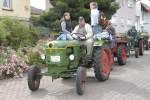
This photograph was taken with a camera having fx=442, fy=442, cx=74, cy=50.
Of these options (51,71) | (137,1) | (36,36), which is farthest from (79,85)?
(137,1)

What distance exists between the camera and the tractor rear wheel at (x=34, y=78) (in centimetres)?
1096

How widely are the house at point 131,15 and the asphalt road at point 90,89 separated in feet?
78.6

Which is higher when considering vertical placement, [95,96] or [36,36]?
[36,36]

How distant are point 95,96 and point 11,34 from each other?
7552 millimetres

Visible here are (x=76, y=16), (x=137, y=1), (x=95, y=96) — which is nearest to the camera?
(x=95, y=96)

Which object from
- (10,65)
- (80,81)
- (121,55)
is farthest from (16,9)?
(80,81)

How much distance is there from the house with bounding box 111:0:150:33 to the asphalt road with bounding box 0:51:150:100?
24.0 metres

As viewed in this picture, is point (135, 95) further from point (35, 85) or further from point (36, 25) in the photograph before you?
point (36, 25)

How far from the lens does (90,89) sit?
11289mm

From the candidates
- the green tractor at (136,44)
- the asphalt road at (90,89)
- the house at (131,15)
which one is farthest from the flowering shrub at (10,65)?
the house at (131,15)

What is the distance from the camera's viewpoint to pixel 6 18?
17.7m

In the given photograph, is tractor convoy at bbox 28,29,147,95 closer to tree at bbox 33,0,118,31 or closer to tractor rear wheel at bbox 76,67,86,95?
tractor rear wheel at bbox 76,67,86,95

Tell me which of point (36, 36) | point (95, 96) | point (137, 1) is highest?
point (137, 1)

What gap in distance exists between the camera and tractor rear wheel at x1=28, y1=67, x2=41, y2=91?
10961 millimetres
